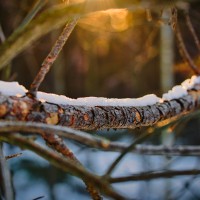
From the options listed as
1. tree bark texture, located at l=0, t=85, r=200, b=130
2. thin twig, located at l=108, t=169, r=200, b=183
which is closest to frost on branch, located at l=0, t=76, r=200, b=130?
tree bark texture, located at l=0, t=85, r=200, b=130

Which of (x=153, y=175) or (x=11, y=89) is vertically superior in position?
(x=11, y=89)

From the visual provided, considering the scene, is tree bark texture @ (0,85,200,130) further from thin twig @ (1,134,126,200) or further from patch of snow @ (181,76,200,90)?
thin twig @ (1,134,126,200)

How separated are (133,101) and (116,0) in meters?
0.68

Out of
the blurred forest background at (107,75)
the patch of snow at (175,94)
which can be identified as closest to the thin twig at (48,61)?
the patch of snow at (175,94)

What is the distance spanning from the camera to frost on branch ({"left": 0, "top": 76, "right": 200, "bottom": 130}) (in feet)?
3.12

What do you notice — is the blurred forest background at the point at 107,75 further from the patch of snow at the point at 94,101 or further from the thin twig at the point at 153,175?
the thin twig at the point at 153,175

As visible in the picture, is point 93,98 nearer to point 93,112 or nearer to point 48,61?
point 93,112

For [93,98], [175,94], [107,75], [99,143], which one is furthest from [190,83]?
[107,75]

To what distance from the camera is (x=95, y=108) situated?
1171 mm

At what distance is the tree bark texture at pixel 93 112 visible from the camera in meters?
0.93

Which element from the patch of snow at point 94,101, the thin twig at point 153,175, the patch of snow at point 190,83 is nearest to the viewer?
the thin twig at point 153,175

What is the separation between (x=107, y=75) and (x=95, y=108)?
553cm

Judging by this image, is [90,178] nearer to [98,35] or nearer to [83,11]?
[83,11]

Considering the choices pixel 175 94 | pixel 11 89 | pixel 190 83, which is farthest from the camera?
pixel 190 83
